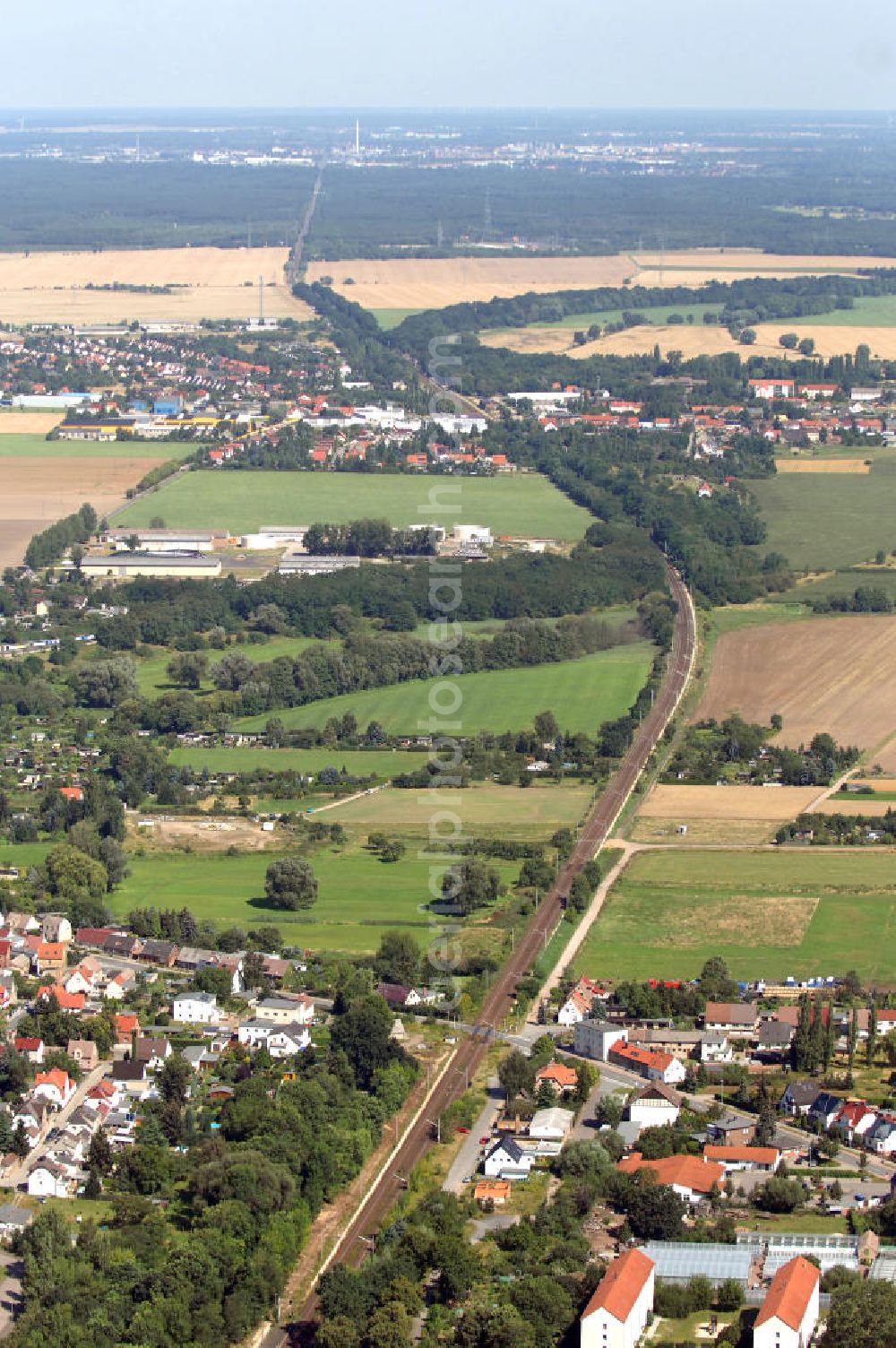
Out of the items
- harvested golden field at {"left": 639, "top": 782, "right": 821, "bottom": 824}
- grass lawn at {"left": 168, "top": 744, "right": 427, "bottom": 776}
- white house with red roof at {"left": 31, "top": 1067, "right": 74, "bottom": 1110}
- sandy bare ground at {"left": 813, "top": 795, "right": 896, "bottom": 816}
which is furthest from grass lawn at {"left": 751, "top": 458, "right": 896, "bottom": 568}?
white house with red roof at {"left": 31, "top": 1067, "right": 74, "bottom": 1110}

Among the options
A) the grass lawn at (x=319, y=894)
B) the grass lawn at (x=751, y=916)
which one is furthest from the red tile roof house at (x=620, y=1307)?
the grass lawn at (x=319, y=894)

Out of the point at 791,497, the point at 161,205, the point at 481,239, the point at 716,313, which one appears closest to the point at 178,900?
the point at 791,497

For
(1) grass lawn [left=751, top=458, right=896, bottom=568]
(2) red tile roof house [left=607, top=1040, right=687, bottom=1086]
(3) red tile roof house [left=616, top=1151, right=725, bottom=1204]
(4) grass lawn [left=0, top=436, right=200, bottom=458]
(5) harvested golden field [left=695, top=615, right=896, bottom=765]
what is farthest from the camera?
(4) grass lawn [left=0, top=436, right=200, bottom=458]

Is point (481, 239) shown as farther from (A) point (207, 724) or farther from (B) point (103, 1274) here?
(B) point (103, 1274)

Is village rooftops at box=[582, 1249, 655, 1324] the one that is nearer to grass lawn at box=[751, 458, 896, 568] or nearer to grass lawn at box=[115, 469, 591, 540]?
grass lawn at box=[751, 458, 896, 568]

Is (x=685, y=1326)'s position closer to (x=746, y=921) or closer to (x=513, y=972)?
(x=513, y=972)

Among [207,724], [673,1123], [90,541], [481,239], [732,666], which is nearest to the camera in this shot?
[673,1123]

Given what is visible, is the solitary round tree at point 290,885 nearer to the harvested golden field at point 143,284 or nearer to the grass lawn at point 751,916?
the grass lawn at point 751,916
